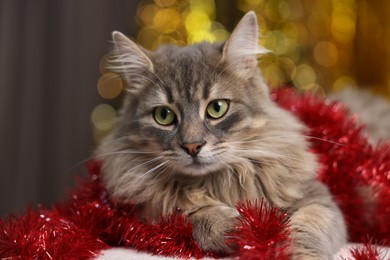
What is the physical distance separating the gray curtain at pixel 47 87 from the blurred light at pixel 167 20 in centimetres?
58

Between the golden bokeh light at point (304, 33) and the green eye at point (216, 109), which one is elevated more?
the golden bokeh light at point (304, 33)

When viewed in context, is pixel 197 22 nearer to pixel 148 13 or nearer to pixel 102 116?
pixel 148 13

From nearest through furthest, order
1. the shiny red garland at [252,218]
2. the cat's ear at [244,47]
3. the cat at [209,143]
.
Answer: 1. the shiny red garland at [252,218]
2. the cat at [209,143]
3. the cat's ear at [244,47]

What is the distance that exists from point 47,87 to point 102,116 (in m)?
0.48

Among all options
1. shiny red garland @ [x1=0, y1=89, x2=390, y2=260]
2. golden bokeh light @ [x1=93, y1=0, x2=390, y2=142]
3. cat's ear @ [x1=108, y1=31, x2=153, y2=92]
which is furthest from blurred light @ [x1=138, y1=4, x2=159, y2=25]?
cat's ear @ [x1=108, y1=31, x2=153, y2=92]

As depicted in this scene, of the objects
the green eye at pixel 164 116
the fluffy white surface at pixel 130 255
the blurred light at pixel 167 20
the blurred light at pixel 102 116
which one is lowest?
the fluffy white surface at pixel 130 255

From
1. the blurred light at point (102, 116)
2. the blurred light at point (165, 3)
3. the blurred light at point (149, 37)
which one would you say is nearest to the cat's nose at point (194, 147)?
the blurred light at point (149, 37)

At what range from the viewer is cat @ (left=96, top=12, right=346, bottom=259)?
138 cm

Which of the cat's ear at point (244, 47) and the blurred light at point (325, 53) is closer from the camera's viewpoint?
the cat's ear at point (244, 47)

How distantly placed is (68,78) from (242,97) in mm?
2306

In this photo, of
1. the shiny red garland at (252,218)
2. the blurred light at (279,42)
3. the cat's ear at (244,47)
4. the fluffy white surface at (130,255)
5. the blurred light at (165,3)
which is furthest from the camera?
the blurred light at (165,3)

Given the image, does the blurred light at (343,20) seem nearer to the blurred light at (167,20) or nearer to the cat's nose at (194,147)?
A: the blurred light at (167,20)

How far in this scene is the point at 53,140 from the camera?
3459 millimetres

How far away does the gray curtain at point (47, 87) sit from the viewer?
3.24 m
